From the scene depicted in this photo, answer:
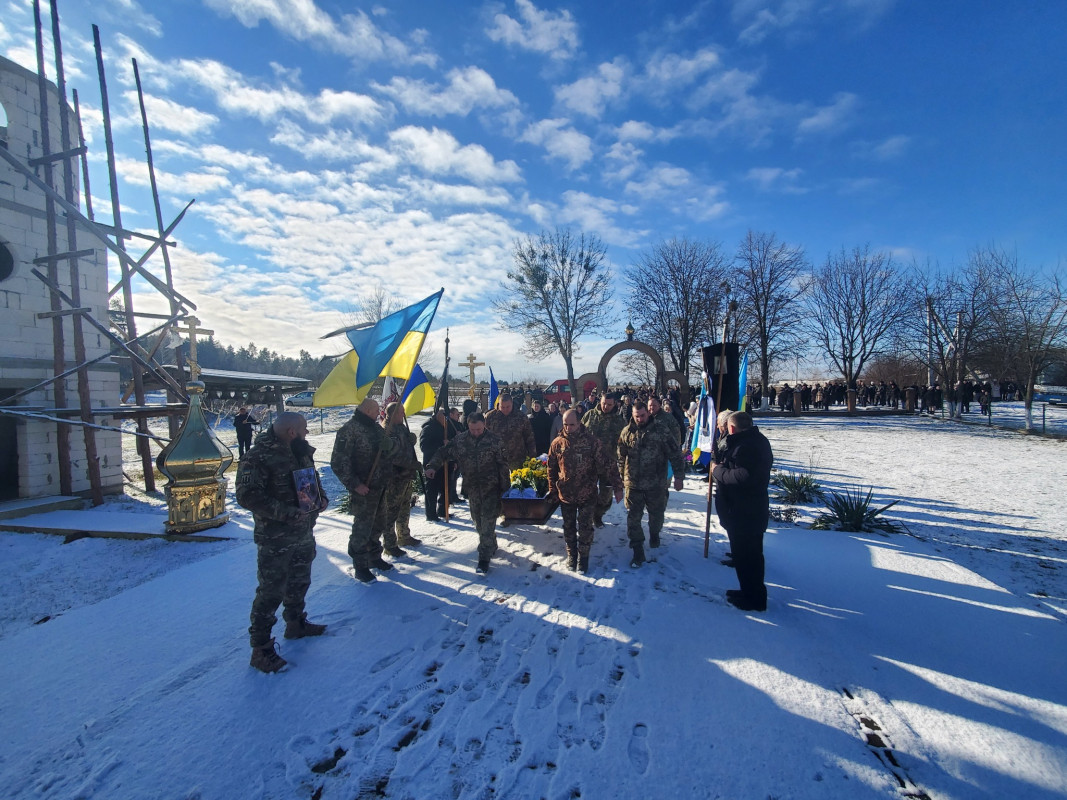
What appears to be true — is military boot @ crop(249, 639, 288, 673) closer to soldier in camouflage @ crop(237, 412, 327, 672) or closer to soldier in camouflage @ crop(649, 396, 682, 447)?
soldier in camouflage @ crop(237, 412, 327, 672)

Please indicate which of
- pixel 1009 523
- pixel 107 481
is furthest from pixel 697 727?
pixel 107 481

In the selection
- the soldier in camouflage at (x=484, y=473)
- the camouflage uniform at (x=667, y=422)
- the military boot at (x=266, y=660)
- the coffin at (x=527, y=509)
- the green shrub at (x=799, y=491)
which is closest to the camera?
the military boot at (x=266, y=660)

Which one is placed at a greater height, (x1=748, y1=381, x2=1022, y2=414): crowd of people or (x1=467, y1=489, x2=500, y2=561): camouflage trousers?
(x1=748, y1=381, x2=1022, y2=414): crowd of people

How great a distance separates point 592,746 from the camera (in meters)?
2.88

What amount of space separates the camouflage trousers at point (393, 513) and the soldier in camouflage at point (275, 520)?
4.96 ft

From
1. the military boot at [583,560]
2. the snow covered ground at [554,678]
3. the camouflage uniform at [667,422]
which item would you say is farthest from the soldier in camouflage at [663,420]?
the military boot at [583,560]

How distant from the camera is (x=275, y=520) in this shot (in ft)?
11.9

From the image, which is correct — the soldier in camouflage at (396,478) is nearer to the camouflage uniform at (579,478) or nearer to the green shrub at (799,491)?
the camouflage uniform at (579,478)

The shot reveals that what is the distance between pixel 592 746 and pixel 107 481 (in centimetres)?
1136

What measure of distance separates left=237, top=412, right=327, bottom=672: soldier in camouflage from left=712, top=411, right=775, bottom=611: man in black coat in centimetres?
376

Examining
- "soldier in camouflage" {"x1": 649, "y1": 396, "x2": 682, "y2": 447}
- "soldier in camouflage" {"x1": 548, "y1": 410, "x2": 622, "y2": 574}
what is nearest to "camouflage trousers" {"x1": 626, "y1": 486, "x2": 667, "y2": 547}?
"soldier in camouflage" {"x1": 548, "y1": 410, "x2": 622, "y2": 574}

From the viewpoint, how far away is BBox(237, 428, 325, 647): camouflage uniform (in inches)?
141

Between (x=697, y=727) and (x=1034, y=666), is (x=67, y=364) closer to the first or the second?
(x=697, y=727)

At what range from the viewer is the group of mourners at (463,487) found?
12.0 ft
